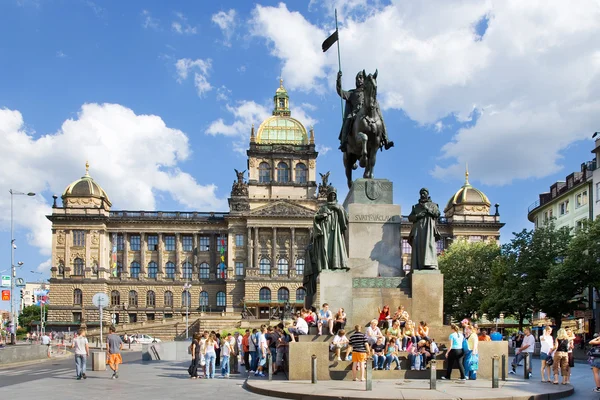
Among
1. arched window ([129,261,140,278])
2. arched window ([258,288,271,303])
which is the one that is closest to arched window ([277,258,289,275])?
arched window ([258,288,271,303])

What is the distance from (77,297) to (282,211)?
3172 cm

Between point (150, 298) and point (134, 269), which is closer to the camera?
point (150, 298)

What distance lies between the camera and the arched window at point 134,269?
356ft

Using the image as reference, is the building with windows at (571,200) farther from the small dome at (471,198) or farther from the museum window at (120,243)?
the museum window at (120,243)

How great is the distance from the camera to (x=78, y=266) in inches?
4171

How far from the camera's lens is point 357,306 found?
2116 cm

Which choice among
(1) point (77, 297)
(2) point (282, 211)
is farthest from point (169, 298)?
(2) point (282, 211)

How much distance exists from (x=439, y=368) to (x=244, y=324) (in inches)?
2623

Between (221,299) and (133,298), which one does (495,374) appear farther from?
(133,298)

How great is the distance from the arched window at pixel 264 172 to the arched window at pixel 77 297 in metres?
30.8

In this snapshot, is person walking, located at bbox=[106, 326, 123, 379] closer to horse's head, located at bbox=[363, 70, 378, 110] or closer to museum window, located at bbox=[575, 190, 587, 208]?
horse's head, located at bbox=[363, 70, 378, 110]

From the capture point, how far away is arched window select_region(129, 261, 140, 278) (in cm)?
10838

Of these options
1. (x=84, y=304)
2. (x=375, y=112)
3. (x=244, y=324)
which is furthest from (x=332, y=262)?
(x=84, y=304)

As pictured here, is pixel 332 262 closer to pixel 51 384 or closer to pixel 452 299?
pixel 51 384
